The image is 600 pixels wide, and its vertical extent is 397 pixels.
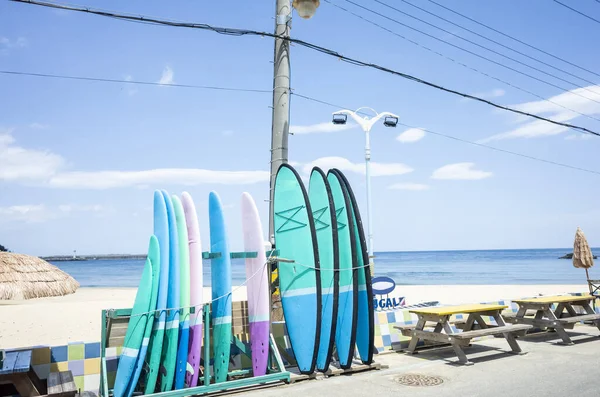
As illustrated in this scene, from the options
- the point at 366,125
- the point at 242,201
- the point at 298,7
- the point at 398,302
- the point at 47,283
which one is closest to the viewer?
the point at 242,201

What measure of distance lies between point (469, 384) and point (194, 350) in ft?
10.2

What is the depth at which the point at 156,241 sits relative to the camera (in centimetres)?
518

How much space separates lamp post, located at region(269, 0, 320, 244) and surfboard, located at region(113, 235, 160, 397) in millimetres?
2460

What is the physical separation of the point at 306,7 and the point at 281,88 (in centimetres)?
132

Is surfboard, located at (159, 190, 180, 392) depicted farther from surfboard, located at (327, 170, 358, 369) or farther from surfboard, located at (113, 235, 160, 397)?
surfboard, located at (327, 170, 358, 369)

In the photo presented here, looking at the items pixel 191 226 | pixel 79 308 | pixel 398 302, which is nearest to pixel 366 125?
pixel 398 302

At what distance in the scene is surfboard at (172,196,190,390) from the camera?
16.6 ft

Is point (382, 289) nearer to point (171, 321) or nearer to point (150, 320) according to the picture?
point (171, 321)

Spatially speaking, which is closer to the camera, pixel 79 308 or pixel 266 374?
pixel 266 374

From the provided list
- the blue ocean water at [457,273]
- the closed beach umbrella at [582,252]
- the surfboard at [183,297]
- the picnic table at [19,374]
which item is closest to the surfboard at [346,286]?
the surfboard at [183,297]

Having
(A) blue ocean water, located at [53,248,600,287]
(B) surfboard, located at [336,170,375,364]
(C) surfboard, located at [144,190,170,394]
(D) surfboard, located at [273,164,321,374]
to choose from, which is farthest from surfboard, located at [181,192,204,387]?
(A) blue ocean water, located at [53,248,600,287]

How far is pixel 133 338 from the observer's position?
483 centimetres

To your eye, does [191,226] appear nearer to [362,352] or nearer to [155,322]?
[155,322]

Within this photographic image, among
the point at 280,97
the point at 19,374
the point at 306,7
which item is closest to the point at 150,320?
the point at 19,374
